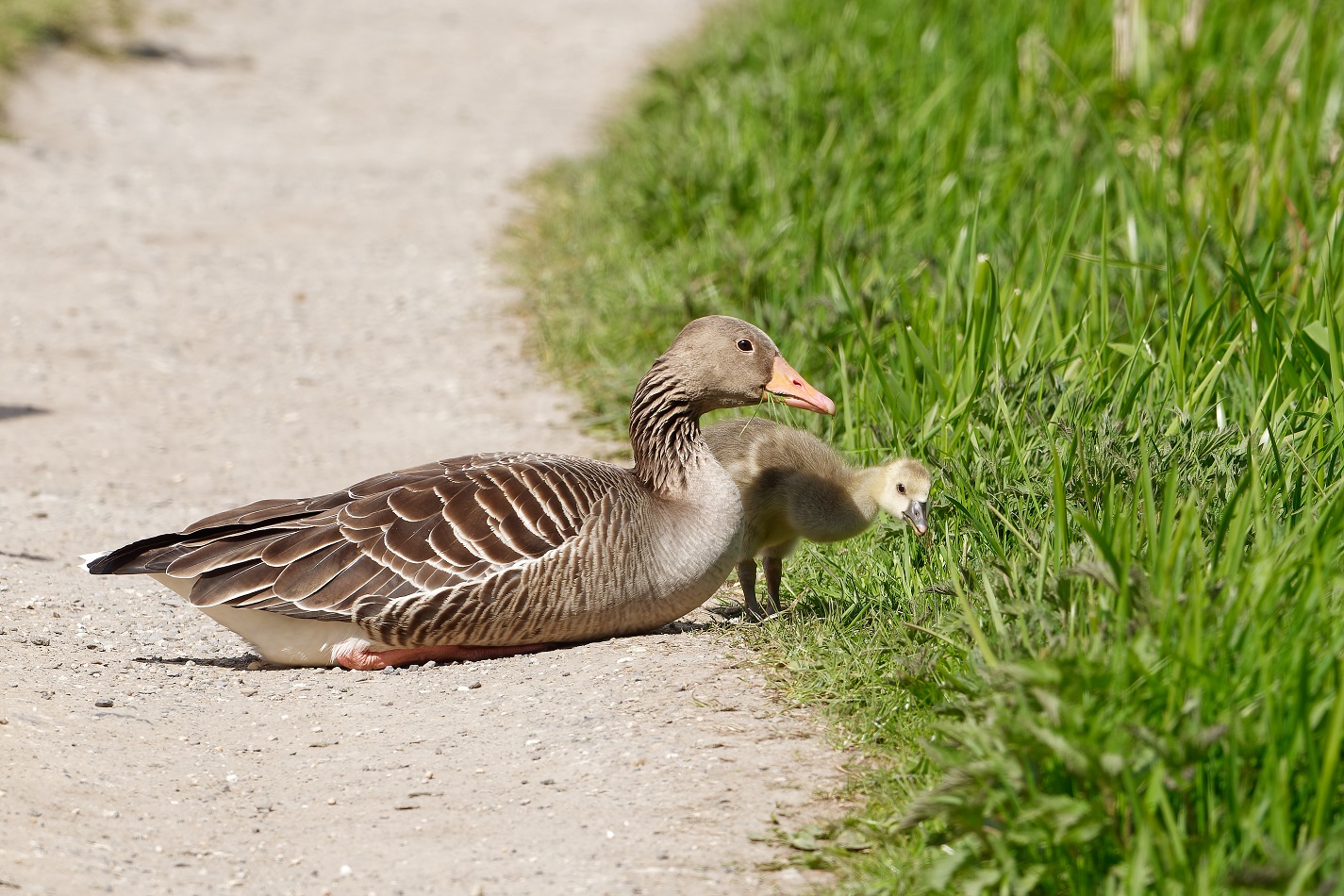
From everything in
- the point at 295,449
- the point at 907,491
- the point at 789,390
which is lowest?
the point at 295,449

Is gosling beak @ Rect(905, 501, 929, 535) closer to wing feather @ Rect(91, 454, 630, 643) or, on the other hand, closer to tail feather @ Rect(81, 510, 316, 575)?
wing feather @ Rect(91, 454, 630, 643)

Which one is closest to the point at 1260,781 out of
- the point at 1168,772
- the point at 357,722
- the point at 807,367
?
the point at 1168,772

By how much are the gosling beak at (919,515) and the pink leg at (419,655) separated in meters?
1.45

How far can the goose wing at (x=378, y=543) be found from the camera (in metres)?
5.15

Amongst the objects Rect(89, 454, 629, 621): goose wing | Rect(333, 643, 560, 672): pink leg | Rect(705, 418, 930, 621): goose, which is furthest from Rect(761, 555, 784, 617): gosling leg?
Rect(333, 643, 560, 672): pink leg

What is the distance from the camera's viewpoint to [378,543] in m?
5.20

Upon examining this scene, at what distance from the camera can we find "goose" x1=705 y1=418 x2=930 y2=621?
5473 millimetres

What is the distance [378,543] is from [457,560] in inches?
11.5

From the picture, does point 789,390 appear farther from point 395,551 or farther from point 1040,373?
point 395,551

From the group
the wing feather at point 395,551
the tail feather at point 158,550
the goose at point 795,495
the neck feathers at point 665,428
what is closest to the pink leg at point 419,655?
the wing feather at point 395,551

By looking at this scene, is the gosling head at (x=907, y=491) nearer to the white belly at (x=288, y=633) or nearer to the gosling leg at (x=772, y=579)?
the gosling leg at (x=772, y=579)

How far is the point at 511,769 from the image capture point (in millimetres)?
4387

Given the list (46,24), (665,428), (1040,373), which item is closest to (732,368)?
(665,428)

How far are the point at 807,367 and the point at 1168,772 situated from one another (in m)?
4.34
